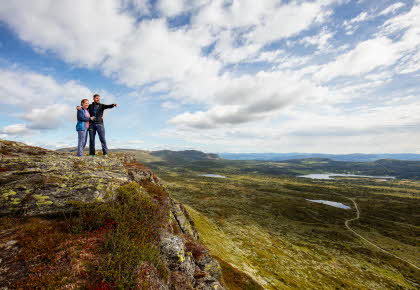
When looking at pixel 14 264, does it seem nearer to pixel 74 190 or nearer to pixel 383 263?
pixel 74 190

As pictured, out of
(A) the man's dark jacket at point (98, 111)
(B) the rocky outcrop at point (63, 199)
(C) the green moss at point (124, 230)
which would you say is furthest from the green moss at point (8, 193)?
(A) the man's dark jacket at point (98, 111)

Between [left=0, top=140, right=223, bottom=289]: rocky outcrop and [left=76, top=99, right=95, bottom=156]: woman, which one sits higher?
[left=76, top=99, right=95, bottom=156]: woman

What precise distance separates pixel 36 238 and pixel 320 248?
87.0 metres

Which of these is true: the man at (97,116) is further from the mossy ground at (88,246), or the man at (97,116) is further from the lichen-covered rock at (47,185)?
the mossy ground at (88,246)

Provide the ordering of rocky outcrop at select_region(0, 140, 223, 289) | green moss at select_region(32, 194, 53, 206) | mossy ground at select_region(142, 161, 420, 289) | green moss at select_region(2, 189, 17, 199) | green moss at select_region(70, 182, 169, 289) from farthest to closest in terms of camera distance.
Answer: mossy ground at select_region(142, 161, 420, 289), green moss at select_region(32, 194, 53, 206), green moss at select_region(2, 189, 17, 199), rocky outcrop at select_region(0, 140, 223, 289), green moss at select_region(70, 182, 169, 289)

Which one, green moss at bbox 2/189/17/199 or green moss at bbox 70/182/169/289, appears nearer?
green moss at bbox 70/182/169/289

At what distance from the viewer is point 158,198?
18188 mm

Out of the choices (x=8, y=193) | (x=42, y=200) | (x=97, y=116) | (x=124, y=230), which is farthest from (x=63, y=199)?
(x=97, y=116)

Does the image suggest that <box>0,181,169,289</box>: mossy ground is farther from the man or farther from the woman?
the man

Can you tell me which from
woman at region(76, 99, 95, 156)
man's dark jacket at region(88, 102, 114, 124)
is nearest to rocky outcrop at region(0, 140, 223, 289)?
woman at region(76, 99, 95, 156)

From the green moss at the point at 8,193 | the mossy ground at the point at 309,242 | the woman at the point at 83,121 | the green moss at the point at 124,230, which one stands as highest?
the woman at the point at 83,121

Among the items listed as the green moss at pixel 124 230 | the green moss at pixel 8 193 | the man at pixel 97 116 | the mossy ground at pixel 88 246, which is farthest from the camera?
the man at pixel 97 116

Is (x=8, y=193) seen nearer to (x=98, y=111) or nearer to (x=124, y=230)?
(x=124, y=230)

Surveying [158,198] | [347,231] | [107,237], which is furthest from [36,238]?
[347,231]
